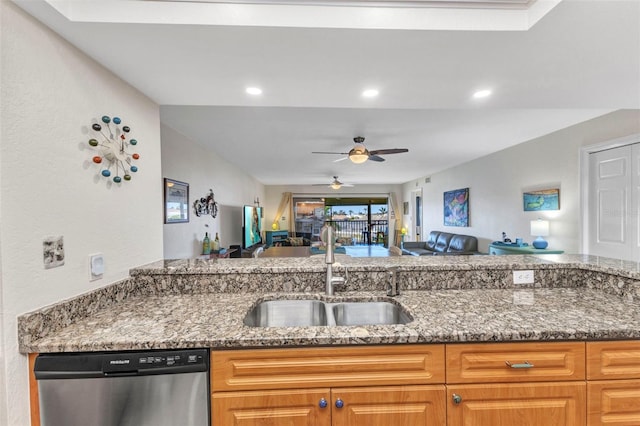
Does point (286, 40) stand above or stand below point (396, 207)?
above

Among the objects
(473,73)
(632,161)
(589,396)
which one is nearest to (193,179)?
(473,73)

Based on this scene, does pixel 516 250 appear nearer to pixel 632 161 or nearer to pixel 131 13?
pixel 632 161

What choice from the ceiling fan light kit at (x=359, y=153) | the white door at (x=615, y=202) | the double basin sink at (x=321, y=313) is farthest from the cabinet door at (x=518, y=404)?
the ceiling fan light kit at (x=359, y=153)

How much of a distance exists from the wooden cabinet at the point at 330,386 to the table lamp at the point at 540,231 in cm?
345

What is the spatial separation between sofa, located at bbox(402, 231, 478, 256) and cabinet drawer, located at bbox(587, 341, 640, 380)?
432 cm

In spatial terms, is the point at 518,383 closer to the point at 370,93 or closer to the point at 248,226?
the point at 370,93

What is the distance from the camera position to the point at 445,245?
595cm

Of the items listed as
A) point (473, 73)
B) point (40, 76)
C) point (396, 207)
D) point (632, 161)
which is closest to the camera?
point (40, 76)

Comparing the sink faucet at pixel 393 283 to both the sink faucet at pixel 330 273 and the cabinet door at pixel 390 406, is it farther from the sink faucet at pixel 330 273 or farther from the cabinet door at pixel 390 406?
the cabinet door at pixel 390 406

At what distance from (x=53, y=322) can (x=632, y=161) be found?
450cm

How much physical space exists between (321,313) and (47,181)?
1336mm

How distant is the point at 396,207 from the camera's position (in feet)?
32.4

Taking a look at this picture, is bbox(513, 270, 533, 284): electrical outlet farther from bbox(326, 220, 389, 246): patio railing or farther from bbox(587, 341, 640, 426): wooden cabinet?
bbox(326, 220, 389, 246): patio railing

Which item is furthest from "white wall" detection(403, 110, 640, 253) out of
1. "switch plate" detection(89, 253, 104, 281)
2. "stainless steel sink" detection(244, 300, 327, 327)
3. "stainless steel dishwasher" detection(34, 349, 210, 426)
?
"switch plate" detection(89, 253, 104, 281)
